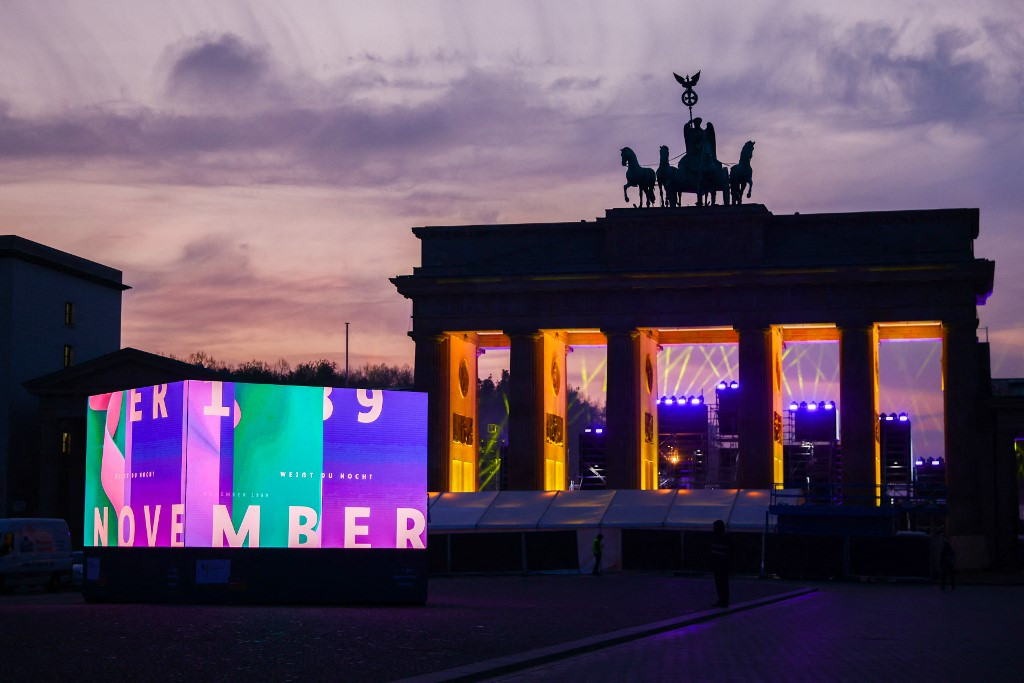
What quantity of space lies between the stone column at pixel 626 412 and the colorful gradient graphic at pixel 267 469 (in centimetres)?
4366

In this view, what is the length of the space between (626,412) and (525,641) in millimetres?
55043

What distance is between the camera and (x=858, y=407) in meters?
76.3

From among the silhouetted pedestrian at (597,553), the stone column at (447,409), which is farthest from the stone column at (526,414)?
the silhouetted pedestrian at (597,553)

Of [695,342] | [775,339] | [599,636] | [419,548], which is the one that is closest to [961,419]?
[775,339]

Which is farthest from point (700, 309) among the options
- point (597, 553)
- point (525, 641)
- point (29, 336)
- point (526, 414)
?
point (525, 641)

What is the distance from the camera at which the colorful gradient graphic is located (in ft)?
108

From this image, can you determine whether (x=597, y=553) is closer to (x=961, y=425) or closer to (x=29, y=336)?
(x=961, y=425)

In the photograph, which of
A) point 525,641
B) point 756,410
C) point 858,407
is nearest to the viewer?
point 525,641

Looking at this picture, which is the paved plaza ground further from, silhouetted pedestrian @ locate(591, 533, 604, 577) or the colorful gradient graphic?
silhouetted pedestrian @ locate(591, 533, 604, 577)

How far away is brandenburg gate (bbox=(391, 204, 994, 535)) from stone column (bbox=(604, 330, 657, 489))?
0.08 meters

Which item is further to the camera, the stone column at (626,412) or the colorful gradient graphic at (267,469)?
the stone column at (626,412)

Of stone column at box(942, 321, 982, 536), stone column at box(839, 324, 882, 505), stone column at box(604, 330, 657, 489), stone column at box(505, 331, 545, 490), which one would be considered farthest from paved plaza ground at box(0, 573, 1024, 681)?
stone column at box(505, 331, 545, 490)

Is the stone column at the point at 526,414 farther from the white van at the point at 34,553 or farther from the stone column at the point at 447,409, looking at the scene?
the white van at the point at 34,553

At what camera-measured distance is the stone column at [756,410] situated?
76875 millimetres
